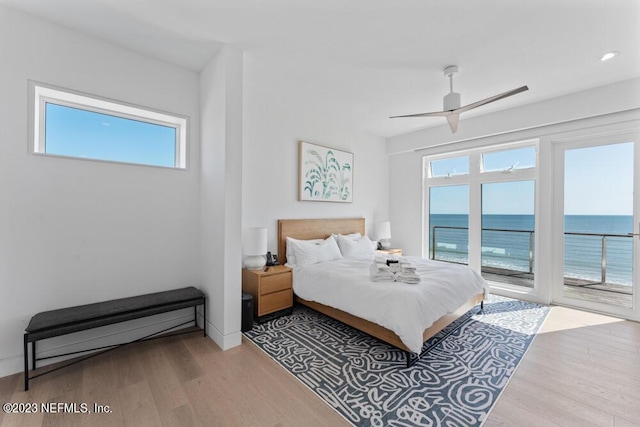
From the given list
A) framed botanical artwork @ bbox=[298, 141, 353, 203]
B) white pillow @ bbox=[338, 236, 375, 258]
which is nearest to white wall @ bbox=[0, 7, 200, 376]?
framed botanical artwork @ bbox=[298, 141, 353, 203]

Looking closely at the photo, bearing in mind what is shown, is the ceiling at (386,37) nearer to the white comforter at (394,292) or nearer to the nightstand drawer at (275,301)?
the white comforter at (394,292)

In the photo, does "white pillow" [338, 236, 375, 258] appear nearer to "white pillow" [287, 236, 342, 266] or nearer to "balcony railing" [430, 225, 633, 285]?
"white pillow" [287, 236, 342, 266]

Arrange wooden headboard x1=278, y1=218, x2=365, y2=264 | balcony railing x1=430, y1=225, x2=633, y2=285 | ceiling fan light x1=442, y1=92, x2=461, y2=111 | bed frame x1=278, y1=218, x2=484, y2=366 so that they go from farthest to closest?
1. wooden headboard x1=278, y1=218, x2=365, y2=264
2. balcony railing x1=430, y1=225, x2=633, y2=285
3. ceiling fan light x1=442, y1=92, x2=461, y2=111
4. bed frame x1=278, y1=218, x2=484, y2=366

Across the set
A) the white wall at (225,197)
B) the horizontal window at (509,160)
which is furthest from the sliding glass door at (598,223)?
the white wall at (225,197)

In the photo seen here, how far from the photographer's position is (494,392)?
1.86m

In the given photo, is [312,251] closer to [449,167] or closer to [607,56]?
[449,167]

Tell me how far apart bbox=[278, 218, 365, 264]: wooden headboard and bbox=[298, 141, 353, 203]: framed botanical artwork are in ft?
1.20

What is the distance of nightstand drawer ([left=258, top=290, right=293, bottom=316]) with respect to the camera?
2.97 meters

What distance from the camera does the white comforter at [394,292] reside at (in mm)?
2143

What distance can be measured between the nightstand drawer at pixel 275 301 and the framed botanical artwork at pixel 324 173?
148cm

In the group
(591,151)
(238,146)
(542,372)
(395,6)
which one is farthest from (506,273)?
(238,146)

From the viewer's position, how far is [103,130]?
2.51 metres

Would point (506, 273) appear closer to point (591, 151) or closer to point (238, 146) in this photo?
point (591, 151)

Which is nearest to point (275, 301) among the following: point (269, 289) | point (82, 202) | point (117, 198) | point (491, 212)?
point (269, 289)
